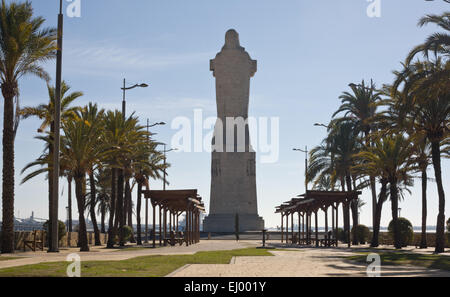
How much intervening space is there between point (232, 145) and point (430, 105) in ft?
156

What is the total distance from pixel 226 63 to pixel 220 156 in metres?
12.8

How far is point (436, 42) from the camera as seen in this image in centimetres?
2855

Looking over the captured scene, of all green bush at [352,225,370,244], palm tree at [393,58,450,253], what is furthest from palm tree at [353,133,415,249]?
green bush at [352,225,370,244]

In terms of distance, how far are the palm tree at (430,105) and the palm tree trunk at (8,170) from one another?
20.2 m

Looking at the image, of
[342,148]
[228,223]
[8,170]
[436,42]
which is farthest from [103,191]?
[436,42]

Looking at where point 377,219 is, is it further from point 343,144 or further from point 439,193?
point 439,193

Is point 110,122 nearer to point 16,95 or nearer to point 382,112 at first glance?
point 16,95

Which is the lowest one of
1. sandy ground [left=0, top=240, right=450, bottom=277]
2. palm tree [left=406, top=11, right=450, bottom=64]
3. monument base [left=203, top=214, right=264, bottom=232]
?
monument base [left=203, top=214, right=264, bottom=232]

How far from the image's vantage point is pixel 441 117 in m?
34.5

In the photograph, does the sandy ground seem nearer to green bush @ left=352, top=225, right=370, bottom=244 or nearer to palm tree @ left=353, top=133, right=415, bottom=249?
palm tree @ left=353, top=133, right=415, bottom=249

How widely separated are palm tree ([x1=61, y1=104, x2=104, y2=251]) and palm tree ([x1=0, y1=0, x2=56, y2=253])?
197 inches

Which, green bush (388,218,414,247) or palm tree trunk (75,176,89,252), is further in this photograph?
green bush (388,218,414,247)

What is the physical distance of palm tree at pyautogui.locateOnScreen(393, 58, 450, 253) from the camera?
2914 cm
